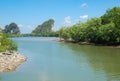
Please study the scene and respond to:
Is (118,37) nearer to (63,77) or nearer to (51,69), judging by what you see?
A: (51,69)

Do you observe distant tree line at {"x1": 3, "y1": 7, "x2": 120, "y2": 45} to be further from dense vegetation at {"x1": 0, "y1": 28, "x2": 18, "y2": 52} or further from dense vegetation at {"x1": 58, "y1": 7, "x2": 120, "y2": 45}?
dense vegetation at {"x1": 0, "y1": 28, "x2": 18, "y2": 52}

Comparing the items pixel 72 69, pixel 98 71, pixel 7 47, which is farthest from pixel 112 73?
pixel 7 47

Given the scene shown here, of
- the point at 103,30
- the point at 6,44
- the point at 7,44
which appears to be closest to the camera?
the point at 6,44

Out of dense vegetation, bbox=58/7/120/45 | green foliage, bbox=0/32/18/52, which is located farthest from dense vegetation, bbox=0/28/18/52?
dense vegetation, bbox=58/7/120/45

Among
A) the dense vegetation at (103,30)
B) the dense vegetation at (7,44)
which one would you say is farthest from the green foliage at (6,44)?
the dense vegetation at (103,30)

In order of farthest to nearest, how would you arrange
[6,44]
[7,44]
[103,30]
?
[103,30] < [7,44] < [6,44]

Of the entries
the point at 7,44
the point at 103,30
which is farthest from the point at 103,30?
the point at 7,44

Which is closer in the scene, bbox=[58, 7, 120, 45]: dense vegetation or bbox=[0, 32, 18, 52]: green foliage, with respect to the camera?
bbox=[0, 32, 18, 52]: green foliage

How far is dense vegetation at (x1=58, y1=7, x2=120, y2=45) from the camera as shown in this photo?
244ft

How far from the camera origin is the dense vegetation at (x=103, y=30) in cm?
7431

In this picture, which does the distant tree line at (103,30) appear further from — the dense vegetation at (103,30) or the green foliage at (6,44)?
the green foliage at (6,44)

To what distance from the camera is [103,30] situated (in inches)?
3063

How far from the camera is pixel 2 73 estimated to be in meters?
29.0

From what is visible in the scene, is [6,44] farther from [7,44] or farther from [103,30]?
[103,30]
